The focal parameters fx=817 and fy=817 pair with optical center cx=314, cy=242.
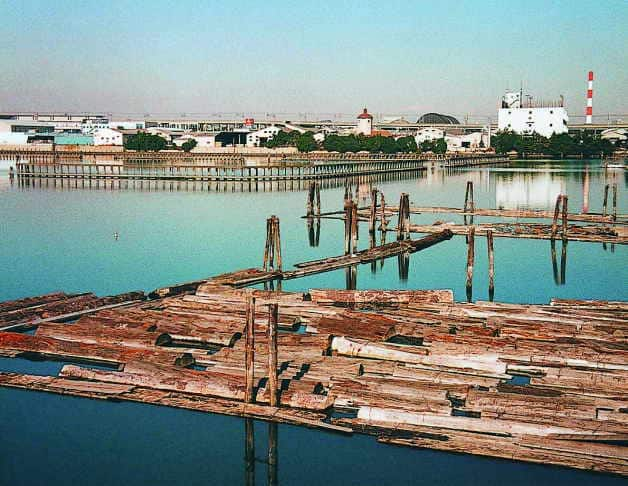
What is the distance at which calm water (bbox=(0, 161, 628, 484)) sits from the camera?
10.7 m

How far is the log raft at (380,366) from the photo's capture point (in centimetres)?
1053

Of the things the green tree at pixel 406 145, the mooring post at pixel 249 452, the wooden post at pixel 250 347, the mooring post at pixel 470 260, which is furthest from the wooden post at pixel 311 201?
the green tree at pixel 406 145

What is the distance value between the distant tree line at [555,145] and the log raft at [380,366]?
104m

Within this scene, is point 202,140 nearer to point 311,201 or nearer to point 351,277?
point 311,201

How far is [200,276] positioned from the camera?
24219mm

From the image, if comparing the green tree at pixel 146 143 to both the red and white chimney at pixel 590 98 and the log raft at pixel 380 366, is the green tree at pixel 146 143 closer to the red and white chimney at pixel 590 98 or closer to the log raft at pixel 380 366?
the red and white chimney at pixel 590 98

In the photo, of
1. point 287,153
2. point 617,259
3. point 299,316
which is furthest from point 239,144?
point 299,316

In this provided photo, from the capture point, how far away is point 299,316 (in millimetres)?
16031

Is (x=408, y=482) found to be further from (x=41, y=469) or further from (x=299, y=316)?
(x=299, y=316)

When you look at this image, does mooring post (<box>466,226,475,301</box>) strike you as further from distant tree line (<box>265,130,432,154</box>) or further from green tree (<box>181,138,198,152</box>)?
green tree (<box>181,138,198,152</box>)

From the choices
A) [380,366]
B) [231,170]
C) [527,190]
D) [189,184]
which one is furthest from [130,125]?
[380,366]

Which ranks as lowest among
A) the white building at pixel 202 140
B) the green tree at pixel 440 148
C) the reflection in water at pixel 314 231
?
the reflection in water at pixel 314 231

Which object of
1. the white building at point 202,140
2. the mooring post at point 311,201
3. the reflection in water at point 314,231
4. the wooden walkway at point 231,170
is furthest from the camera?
the white building at point 202,140

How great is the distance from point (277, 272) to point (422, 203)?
2808 cm
